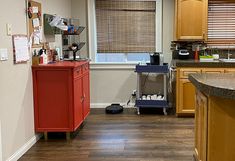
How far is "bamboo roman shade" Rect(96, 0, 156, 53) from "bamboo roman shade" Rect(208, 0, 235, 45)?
1.00 metres

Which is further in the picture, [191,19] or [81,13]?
[81,13]

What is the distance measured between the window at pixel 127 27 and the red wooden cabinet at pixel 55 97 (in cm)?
190

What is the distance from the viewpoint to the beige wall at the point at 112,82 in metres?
5.75

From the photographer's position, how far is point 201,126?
2.73m

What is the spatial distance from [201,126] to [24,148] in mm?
2023

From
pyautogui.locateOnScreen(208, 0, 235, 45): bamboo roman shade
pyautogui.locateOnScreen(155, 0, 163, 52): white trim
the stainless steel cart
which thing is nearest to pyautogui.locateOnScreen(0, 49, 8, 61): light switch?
the stainless steel cart

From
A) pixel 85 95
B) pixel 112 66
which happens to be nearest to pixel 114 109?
pixel 112 66

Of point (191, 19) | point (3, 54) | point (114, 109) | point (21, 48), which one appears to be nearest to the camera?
point (3, 54)

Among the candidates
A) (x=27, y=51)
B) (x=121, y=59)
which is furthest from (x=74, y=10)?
(x=27, y=51)

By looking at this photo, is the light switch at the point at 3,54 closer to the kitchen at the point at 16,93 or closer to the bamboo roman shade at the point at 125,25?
the kitchen at the point at 16,93

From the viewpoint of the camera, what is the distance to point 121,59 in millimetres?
5910

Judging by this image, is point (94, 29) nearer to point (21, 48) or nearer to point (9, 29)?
point (21, 48)

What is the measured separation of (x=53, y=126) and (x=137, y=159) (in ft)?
4.02

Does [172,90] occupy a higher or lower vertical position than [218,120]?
lower
